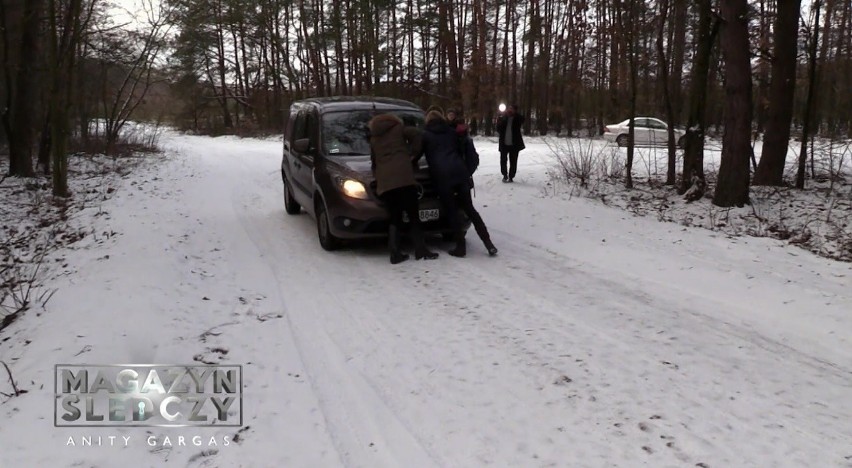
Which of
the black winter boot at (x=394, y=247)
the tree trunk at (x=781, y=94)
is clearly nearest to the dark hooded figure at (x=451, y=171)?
the black winter boot at (x=394, y=247)

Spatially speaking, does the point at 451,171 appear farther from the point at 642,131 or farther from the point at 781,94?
the point at 642,131

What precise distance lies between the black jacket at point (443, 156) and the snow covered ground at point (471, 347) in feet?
3.19

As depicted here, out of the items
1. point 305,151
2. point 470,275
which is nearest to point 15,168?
point 305,151

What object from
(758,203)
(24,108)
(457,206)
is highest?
(24,108)

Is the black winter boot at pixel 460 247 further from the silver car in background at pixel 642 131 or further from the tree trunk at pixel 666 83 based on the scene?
the silver car in background at pixel 642 131

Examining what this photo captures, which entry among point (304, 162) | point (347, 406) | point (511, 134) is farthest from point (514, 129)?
point (347, 406)

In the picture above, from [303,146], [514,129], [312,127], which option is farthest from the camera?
[514,129]

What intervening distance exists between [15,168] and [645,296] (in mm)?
16573

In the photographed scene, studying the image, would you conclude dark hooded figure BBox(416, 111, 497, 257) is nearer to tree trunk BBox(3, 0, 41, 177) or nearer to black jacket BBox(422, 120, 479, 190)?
black jacket BBox(422, 120, 479, 190)

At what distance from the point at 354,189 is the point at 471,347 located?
10.5 ft

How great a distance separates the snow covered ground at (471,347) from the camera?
3.20 m

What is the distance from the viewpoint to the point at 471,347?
446 cm

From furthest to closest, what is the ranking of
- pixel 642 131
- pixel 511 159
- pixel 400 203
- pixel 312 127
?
pixel 642 131 → pixel 511 159 → pixel 312 127 → pixel 400 203

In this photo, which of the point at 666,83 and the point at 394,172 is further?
the point at 666,83
